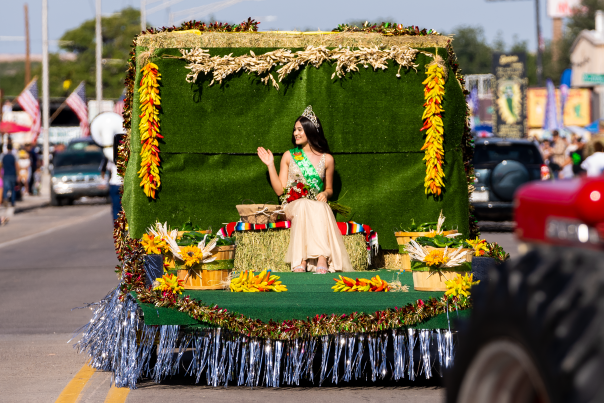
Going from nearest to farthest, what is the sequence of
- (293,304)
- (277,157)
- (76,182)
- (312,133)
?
(293,304), (312,133), (277,157), (76,182)

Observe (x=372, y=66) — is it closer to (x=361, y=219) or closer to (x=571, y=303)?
(x=361, y=219)

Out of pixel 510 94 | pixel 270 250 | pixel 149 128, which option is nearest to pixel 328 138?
pixel 270 250

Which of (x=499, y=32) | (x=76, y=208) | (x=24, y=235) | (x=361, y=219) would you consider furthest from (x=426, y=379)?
(x=499, y=32)

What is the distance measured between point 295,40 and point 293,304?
8.70ft

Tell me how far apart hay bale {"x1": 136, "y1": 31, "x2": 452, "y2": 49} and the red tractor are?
511 centimetres

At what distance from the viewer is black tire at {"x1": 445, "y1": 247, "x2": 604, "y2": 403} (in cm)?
252

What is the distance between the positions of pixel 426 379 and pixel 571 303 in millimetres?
4578

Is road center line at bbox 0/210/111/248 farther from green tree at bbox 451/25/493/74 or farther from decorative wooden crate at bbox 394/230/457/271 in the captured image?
green tree at bbox 451/25/493/74

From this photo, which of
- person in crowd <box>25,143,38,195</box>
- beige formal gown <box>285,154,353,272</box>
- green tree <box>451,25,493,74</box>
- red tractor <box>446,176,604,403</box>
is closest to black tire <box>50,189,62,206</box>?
person in crowd <box>25,143,38,195</box>

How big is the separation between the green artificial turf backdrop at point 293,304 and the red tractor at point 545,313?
128 inches

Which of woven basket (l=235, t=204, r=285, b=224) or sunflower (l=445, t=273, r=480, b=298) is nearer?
sunflower (l=445, t=273, r=480, b=298)

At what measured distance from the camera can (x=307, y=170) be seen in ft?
27.7

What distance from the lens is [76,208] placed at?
108 ft

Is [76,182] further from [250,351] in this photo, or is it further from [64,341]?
[250,351]
